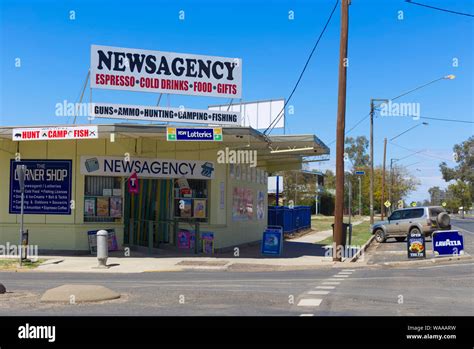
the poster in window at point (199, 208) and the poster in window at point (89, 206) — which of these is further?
the poster in window at point (199, 208)

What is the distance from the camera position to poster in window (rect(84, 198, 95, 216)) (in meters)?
21.6

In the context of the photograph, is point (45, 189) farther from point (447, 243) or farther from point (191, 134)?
point (447, 243)

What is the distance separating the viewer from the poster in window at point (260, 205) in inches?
1155

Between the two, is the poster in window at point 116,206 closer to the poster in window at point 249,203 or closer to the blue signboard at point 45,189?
the blue signboard at point 45,189

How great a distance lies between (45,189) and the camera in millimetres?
21547

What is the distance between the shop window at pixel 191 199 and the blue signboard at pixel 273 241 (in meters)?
2.36

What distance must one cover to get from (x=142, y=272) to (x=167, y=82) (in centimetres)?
786

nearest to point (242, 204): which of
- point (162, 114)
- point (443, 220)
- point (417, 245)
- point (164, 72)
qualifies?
point (162, 114)

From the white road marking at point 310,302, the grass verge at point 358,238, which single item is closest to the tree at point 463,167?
the grass verge at point 358,238

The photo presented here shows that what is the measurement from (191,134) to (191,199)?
372 centimetres

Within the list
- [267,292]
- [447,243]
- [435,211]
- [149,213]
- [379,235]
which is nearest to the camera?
[267,292]

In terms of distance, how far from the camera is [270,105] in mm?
29406
